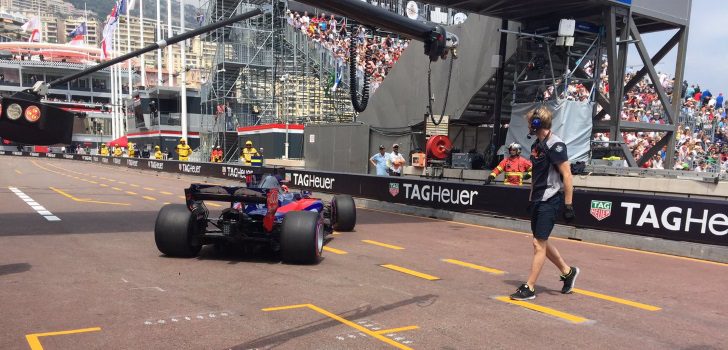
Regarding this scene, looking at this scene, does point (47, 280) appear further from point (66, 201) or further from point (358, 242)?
point (66, 201)

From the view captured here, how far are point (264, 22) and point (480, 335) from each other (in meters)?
37.0

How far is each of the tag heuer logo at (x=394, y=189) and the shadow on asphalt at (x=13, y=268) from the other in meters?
9.81

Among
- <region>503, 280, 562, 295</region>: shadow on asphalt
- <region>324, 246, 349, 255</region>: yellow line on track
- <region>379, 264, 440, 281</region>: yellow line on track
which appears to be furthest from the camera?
<region>324, 246, 349, 255</region>: yellow line on track

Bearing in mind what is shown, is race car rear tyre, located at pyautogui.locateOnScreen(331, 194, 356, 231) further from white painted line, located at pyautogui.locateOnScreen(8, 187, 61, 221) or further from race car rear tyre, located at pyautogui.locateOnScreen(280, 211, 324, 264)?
white painted line, located at pyautogui.locateOnScreen(8, 187, 61, 221)

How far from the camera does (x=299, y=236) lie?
717cm

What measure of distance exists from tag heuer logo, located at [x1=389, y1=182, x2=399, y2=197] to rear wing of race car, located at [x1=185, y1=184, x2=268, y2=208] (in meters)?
7.92

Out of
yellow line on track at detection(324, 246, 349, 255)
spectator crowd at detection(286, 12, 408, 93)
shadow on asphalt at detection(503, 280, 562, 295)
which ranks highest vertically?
spectator crowd at detection(286, 12, 408, 93)

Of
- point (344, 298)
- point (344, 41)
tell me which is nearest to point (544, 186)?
point (344, 298)

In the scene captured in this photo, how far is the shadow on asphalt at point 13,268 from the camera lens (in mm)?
6530

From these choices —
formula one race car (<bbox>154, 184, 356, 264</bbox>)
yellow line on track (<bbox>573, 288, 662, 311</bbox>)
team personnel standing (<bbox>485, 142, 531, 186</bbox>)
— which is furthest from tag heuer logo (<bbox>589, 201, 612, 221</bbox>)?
formula one race car (<bbox>154, 184, 356, 264</bbox>)

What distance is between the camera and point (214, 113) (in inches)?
1737

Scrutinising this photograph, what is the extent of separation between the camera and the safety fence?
351 inches

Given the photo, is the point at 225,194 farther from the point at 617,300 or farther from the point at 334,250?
the point at 617,300

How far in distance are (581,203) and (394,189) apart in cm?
575
